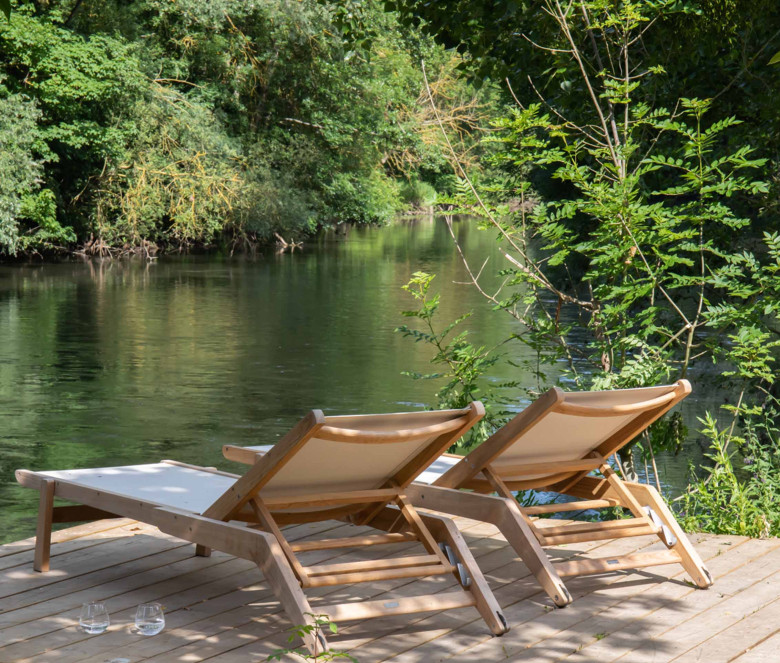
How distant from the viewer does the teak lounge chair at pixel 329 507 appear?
3.19 metres

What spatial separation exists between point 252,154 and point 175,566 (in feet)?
101

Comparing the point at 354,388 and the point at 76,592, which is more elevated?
the point at 76,592

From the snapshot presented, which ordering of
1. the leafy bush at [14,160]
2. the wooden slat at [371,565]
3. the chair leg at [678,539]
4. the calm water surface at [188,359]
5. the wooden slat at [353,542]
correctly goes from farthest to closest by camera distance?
1. the leafy bush at [14,160]
2. the calm water surface at [188,359]
3. the chair leg at [678,539]
4. the wooden slat at [353,542]
5. the wooden slat at [371,565]

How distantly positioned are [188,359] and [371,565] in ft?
38.0

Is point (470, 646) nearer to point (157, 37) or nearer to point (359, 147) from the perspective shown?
point (157, 37)

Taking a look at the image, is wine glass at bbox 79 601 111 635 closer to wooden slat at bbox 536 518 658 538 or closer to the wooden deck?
the wooden deck

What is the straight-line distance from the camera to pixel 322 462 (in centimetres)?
338

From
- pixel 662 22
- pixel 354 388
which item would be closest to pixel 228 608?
pixel 662 22

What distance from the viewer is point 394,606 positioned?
10.5 feet

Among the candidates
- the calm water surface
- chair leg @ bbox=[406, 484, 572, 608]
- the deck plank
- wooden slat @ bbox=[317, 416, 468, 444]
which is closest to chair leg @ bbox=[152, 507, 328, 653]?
wooden slat @ bbox=[317, 416, 468, 444]

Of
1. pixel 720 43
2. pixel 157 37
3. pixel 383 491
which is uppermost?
pixel 157 37

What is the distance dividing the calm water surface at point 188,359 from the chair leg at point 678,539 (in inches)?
111

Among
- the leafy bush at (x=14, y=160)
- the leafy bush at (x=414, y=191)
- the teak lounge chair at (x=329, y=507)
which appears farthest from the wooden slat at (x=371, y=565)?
the leafy bush at (x=414, y=191)

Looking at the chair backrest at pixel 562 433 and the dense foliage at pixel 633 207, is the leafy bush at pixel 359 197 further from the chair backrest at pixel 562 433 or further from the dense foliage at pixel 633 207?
the chair backrest at pixel 562 433
